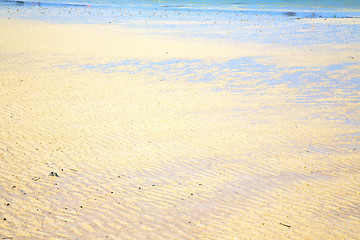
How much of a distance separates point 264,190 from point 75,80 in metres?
9.51

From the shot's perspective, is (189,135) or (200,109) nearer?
(189,135)

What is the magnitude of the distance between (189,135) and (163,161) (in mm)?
1558

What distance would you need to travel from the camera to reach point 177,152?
8320mm

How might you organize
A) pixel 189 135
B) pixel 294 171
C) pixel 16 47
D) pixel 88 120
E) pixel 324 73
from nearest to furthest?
pixel 294 171, pixel 189 135, pixel 88 120, pixel 324 73, pixel 16 47

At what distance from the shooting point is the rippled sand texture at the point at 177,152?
19.2 feet

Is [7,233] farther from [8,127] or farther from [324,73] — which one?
[324,73]

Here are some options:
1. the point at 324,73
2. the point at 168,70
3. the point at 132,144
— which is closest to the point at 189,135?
the point at 132,144

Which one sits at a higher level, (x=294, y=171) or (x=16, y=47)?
(x=294, y=171)

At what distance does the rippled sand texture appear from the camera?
5.86 meters

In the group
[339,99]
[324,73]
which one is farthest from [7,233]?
[324,73]

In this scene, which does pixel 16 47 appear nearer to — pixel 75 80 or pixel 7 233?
pixel 75 80

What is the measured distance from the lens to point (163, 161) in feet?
25.8

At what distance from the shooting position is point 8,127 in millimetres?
9406

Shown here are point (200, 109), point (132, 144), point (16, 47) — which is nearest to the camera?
point (132, 144)
